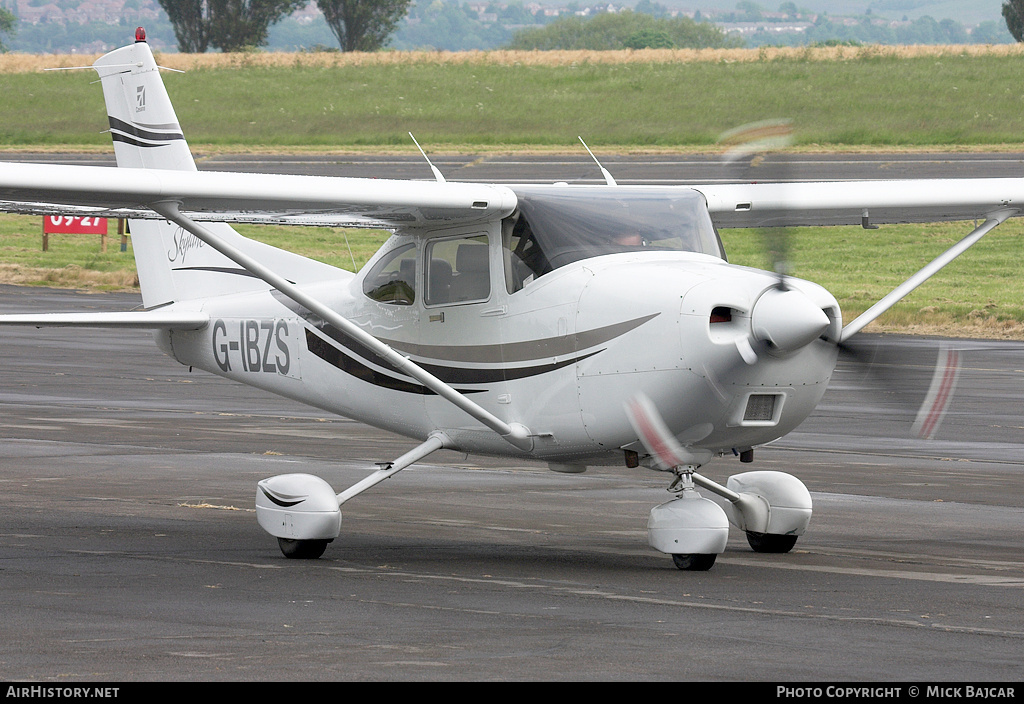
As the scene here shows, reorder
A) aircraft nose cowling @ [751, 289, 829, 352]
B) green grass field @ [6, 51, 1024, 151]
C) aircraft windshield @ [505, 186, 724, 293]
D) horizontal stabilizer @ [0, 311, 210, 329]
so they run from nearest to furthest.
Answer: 1. aircraft nose cowling @ [751, 289, 829, 352]
2. aircraft windshield @ [505, 186, 724, 293]
3. horizontal stabilizer @ [0, 311, 210, 329]
4. green grass field @ [6, 51, 1024, 151]

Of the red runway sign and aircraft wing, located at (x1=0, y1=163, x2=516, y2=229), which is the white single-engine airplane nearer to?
aircraft wing, located at (x1=0, y1=163, x2=516, y2=229)

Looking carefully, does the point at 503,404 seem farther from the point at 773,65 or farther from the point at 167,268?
the point at 773,65

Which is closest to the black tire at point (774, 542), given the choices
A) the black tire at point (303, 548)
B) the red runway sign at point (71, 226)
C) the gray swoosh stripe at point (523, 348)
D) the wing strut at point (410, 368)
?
the wing strut at point (410, 368)

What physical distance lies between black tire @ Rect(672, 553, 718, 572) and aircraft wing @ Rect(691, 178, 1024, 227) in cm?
271

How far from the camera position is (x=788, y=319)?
28.2 ft

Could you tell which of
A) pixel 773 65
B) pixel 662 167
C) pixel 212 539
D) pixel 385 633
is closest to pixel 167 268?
pixel 212 539

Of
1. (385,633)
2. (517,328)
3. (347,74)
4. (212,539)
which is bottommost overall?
(347,74)

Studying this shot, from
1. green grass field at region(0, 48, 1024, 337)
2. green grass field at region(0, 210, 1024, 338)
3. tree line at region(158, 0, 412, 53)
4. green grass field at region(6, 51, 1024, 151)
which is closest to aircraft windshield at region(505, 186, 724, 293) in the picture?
green grass field at region(0, 210, 1024, 338)

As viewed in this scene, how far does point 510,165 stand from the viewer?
45188 mm

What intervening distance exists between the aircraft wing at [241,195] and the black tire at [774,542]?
2.91 meters

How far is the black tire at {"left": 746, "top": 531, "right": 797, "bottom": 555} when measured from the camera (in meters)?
10.8
